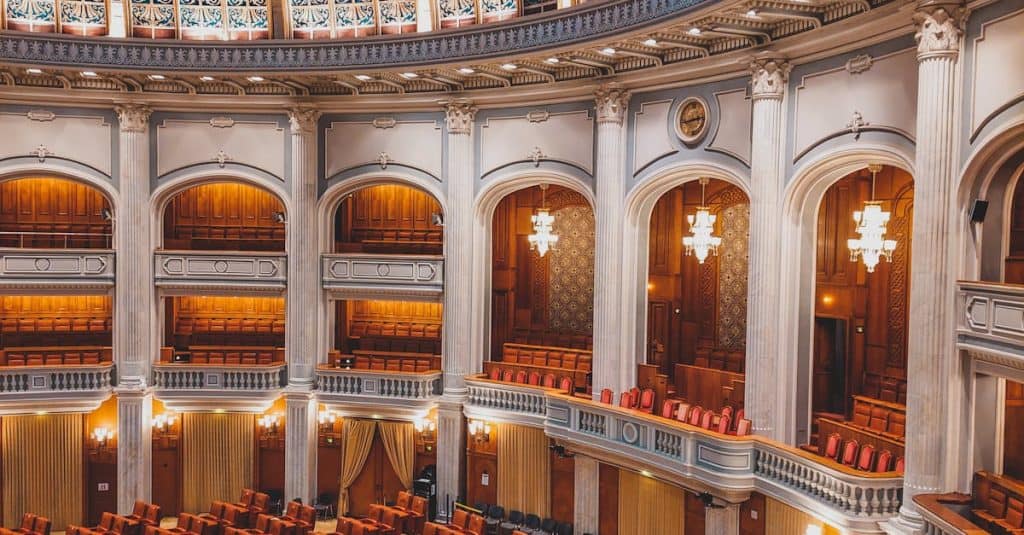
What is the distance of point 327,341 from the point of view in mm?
18031

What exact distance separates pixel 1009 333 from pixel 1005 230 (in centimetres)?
139

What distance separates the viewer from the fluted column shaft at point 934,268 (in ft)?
31.7

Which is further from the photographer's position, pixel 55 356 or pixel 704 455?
pixel 55 356

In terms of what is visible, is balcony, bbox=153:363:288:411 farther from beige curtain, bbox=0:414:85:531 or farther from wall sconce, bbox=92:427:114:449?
beige curtain, bbox=0:414:85:531

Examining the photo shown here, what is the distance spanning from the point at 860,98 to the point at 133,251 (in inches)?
502

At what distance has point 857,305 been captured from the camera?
46.3ft

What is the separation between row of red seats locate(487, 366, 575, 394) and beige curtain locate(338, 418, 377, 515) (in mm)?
2579

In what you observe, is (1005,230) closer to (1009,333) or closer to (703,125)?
(1009,333)

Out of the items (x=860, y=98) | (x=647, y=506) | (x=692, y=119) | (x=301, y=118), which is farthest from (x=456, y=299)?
(x=860, y=98)

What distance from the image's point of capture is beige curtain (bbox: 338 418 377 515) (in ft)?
58.4

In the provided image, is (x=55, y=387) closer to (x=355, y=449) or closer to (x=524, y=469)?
(x=355, y=449)

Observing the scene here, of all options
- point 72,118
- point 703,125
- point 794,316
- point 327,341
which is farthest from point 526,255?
point 72,118

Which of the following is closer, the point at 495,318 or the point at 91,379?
the point at 91,379

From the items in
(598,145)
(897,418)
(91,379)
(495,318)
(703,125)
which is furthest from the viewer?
(495,318)
